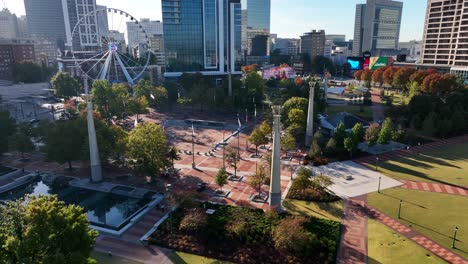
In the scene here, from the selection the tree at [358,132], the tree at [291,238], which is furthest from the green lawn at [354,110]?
the tree at [291,238]

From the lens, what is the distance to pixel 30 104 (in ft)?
376

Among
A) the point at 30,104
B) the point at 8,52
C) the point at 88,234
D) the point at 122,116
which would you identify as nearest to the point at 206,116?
the point at 122,116

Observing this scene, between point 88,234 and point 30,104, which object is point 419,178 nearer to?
point 88,234

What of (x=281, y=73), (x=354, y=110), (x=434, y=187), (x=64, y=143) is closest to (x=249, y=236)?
(x=434, y=187)

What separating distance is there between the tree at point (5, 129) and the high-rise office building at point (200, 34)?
257 feet

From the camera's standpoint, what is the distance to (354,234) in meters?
36.4

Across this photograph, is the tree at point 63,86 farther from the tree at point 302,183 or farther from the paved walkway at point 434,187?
the paved walkway at point 434,187

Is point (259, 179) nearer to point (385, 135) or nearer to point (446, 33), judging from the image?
point (385, 135)

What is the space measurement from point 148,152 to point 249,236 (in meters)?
21.2

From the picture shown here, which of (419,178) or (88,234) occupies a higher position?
(88,234)

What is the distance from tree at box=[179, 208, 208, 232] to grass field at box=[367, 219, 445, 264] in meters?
17.5

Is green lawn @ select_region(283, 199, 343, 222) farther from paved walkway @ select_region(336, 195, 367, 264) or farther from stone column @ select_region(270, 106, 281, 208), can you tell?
stone column @ select_region(270, 106, 281, 208)

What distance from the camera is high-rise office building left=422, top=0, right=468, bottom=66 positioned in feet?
425

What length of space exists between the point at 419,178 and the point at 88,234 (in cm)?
4829
